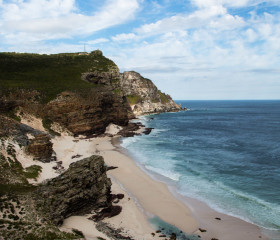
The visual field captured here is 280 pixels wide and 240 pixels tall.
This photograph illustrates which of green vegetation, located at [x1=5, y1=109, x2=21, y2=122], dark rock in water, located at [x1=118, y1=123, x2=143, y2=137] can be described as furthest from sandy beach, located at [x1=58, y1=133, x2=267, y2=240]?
dark rock in water, located at [x1=118, y1=123, x2=143, y2=137]

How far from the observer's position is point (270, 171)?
38.9 meters

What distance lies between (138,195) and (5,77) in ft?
189

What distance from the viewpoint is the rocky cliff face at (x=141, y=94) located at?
142625 mm

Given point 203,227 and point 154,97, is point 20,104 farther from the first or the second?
point 154,97

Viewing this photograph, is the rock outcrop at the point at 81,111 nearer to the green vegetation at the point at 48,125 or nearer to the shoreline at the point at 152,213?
the green vegetation at the point at 48,125

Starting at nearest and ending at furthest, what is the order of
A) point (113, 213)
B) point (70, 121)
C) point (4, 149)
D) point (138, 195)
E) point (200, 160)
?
1. point (113, 213)
2. point (138, 195)
3. point (4, 149)
4. point (200, 160)
5. point (70, 121)

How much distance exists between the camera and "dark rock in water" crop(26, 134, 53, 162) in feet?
120

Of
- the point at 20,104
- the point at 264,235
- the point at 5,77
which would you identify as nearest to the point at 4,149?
the point at 20,104

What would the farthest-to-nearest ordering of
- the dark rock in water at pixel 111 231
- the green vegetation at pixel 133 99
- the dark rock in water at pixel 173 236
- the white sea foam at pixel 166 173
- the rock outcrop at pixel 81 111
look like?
the green vegetation at pixel 133 99 < the rock outcrop at pixel 81 111 < the white sea foam at pixel 166 173 < the dark rock in water at pixel 173 236 < the dark rock in water at pixel 111 231

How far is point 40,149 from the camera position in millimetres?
37344

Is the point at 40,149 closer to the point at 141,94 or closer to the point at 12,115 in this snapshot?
the point at 12,115

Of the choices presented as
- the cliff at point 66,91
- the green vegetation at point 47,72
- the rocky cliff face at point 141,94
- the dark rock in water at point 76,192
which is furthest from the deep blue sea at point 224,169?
the rocky cliff face at point 141,94

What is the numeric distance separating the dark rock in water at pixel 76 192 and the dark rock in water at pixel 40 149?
13.9 meters

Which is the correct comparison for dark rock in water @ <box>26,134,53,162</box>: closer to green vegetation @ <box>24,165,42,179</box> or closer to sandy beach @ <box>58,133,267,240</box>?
green vegetation @ <box>24,165,42,179</box>
